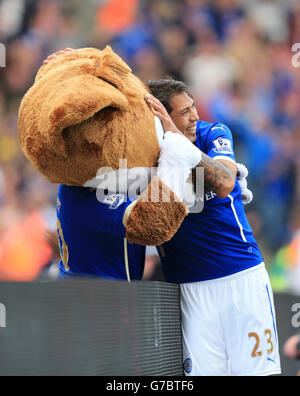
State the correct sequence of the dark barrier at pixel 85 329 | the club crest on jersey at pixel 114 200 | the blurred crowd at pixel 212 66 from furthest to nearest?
the blurred crowd at pixel 212 66 < the club crest on jersey at pixel 114 200 < the dark barrier at pixel 85 329

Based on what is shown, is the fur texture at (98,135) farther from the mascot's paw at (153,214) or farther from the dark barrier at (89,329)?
the dark barrier at (89,329)

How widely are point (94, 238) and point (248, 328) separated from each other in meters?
0.68

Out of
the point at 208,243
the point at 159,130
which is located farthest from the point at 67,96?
the point at 208,243

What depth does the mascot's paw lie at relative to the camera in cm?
146

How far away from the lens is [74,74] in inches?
58.8

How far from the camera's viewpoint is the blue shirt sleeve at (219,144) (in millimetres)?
1942

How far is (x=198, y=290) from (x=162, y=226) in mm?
639

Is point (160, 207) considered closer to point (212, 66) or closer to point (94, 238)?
point (94, 238)

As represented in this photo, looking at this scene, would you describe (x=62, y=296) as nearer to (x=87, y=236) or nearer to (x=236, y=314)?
(x=87, y=236)

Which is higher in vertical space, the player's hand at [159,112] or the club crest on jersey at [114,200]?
the player's hand at [159,112]

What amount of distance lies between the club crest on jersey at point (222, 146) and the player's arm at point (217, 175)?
133mm

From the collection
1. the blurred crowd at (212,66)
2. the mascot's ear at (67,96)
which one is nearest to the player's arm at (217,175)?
the mascot's ear at (67,96)
